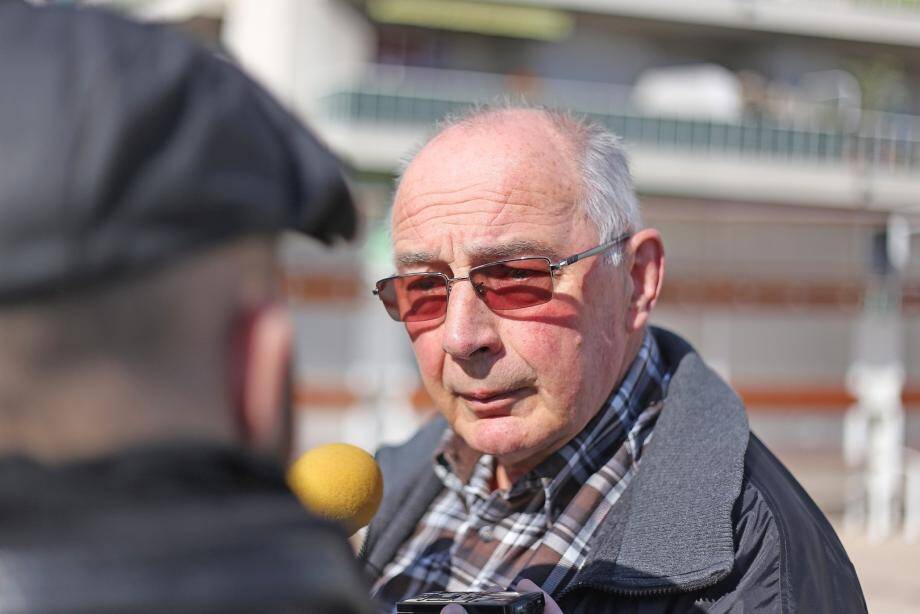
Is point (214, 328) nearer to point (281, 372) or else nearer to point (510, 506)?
point (281, 372)

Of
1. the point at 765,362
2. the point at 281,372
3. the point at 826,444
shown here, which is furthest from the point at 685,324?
the point at 281,372

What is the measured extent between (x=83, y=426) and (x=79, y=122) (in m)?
0.21

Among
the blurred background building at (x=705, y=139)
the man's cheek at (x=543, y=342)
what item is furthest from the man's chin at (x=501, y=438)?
the blurred background building at (x=705, y=139)

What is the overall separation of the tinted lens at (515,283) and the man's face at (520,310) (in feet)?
0.05

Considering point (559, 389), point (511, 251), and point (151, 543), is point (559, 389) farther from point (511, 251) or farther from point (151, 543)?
point (151, 543)

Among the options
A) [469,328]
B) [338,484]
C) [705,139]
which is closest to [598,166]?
[469,328]

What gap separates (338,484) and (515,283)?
20.8 inches

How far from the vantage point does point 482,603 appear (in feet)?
5.08

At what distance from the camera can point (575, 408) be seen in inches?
83.0

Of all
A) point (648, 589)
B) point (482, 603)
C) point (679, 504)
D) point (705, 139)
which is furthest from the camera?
point (705, 139)

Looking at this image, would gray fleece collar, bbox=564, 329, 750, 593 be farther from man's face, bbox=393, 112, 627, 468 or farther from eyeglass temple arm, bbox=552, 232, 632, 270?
eyeglass temple arm, bbox=552, 232, 632, 270

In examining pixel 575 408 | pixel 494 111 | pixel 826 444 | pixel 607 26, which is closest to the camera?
pixel 575 408

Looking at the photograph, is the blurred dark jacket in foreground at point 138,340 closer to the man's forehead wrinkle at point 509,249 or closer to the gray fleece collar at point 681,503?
the gray fleece collar at point 681,503

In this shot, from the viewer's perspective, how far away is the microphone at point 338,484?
5.88 ft
